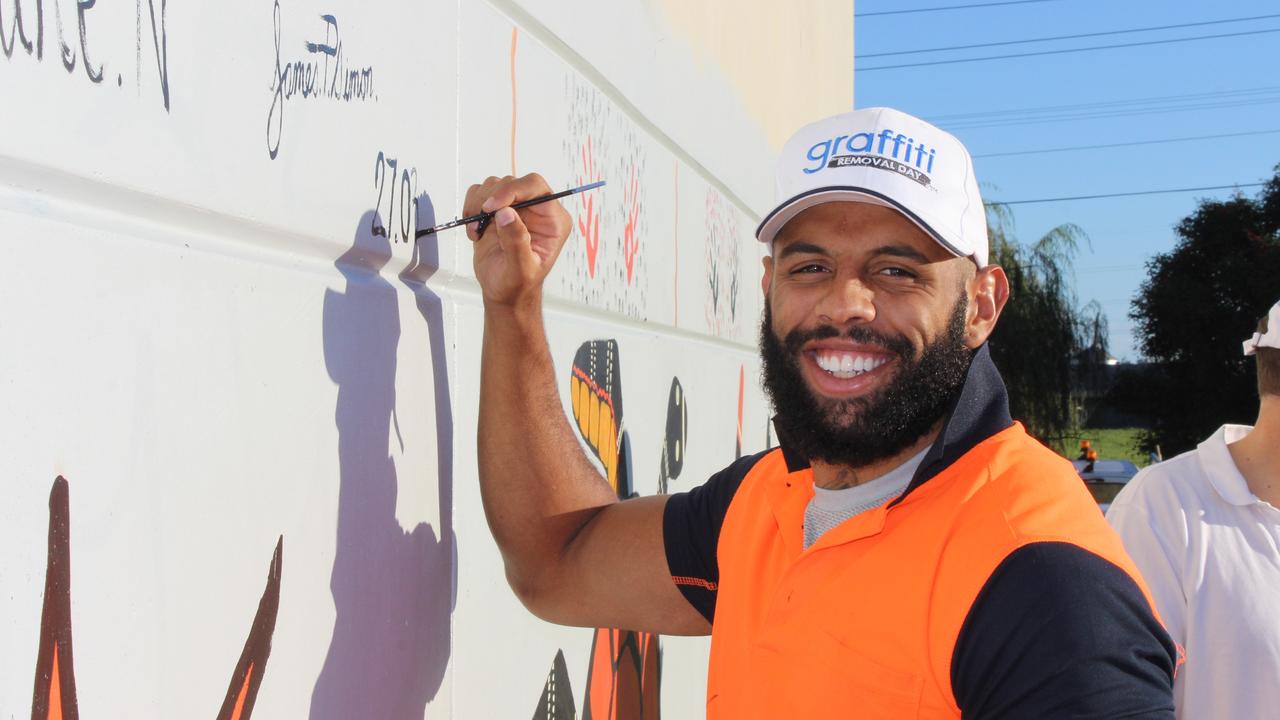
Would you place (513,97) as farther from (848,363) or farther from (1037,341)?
(1037,341)

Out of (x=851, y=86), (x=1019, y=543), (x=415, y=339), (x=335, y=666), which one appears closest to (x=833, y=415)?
(x=1019, y=543)

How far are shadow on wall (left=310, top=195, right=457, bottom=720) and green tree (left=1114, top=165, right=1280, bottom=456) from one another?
29.2 meters

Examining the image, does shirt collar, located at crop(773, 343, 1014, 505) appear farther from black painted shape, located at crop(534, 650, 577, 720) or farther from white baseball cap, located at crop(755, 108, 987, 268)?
black painted shape, located at crop(534, 650, 577, 720)

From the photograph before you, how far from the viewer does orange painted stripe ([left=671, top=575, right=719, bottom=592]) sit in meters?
2.16

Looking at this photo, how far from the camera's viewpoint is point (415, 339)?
1.74m

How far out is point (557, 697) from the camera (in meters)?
2.33

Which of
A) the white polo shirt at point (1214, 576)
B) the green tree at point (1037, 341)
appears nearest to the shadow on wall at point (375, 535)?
the white polo shirt at point (1214, 576)

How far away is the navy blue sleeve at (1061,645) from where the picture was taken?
1416mm

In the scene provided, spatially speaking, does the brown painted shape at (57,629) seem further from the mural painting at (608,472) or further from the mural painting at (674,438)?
the mural painting at (674,438)

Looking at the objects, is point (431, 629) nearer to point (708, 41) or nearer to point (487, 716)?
point (487, 716)

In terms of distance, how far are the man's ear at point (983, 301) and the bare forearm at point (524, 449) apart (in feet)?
2.29

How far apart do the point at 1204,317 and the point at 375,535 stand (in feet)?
104
